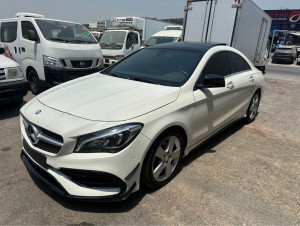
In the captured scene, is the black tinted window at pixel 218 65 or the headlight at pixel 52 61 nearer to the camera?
the black tinted window at pixel 218 65

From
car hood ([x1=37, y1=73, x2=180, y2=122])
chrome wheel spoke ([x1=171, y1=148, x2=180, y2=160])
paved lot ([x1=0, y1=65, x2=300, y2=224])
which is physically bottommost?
paved lot ([x1=0, y1=65, x2=300, y2=224])

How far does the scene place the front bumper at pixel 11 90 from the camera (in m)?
4.73

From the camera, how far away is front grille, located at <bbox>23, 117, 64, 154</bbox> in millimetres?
2309

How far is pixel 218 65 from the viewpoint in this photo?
3.77 meters

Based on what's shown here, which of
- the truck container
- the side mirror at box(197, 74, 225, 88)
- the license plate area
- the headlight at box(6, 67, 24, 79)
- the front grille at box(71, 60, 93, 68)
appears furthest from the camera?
the truck container

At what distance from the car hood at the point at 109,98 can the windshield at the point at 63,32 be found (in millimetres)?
3736

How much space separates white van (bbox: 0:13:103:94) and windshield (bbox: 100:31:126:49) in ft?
9.92

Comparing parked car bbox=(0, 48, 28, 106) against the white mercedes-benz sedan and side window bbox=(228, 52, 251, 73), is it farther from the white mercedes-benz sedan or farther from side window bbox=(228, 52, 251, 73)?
side window bbox=(228, 52, 251, 73)

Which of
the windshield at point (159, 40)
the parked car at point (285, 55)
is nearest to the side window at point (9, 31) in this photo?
the windshield at point (159, 40)

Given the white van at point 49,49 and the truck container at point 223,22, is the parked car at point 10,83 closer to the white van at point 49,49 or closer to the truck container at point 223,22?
the white van at point 49,49

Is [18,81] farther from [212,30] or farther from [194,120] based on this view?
[212,30]

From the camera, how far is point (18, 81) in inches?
197

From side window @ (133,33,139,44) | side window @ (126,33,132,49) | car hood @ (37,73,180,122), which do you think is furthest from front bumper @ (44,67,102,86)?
side window @ (133,33,139,44)

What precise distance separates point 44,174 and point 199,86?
2034 millimetres
